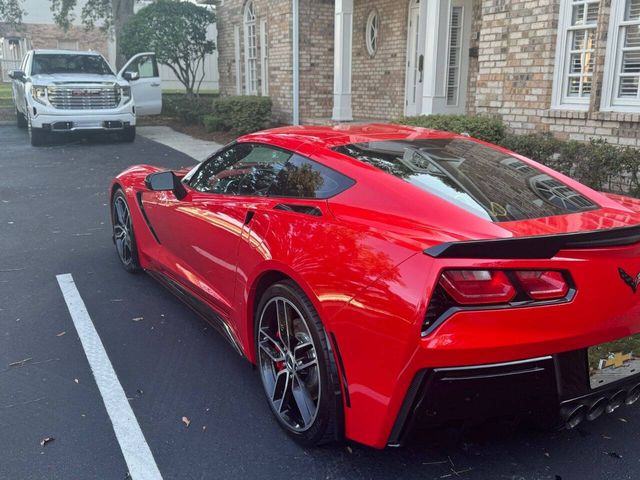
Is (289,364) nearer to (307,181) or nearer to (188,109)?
(307,181)

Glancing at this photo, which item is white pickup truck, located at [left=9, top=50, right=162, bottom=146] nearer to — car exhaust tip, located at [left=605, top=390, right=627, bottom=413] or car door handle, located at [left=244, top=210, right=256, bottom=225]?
car door handle, located at [left=244, top=210, right=256, bottom=225]

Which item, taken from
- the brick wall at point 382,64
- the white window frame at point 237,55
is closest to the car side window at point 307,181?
the brick wall at point 382,64

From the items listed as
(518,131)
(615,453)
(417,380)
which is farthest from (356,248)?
(518,131)

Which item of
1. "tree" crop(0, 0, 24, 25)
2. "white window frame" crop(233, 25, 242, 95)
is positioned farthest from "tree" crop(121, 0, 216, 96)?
"tree" crop(0, 0, 24, 25)

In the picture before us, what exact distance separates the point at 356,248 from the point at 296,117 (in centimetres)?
1255

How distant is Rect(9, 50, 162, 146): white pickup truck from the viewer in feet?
42.2

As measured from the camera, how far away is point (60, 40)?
36.1 m

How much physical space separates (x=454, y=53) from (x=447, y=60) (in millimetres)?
1053

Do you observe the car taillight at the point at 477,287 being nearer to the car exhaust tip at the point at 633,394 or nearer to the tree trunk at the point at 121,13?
the car exhaust tip at the point at 633,394

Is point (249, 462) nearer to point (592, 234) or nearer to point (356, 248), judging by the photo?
point (356, 248)

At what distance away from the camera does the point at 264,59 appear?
1680cm

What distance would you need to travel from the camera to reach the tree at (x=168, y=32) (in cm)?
1762

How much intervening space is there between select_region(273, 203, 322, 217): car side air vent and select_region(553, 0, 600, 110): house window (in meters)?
5.94

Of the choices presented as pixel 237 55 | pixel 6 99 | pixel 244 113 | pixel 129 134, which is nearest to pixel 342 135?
pixel 244 113
